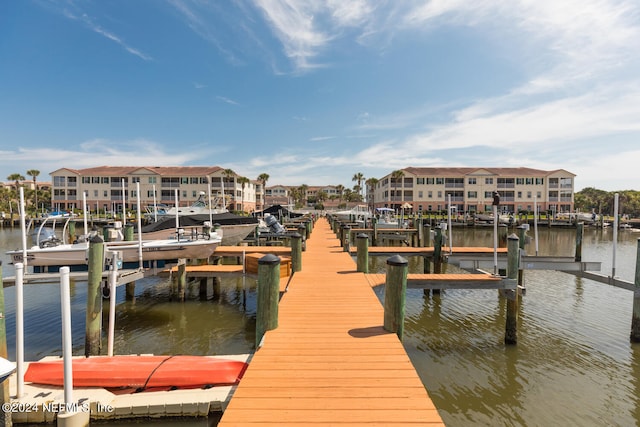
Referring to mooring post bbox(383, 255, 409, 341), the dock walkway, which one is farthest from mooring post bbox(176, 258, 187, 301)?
mooring post bbox(383, 255, 409, 341)

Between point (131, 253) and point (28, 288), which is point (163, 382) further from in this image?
point (28, 288)

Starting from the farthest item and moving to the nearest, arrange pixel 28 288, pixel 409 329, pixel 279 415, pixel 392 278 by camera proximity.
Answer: pixel 28 288
pixel 409 329
pixel 392 278
pixel 279 415

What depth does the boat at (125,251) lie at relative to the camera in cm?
1202

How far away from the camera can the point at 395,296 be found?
5922 millimetres

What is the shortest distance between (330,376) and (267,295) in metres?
2.06

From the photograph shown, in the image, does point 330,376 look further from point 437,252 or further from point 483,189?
point 483,189

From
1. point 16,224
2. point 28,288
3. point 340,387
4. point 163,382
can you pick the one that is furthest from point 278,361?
point 16,224

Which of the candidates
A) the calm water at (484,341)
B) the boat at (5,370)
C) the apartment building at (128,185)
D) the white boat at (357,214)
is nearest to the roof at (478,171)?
the white boat at (357,214)

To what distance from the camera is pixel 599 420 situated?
6.57 metres

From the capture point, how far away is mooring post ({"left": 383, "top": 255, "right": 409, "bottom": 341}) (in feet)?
19.4

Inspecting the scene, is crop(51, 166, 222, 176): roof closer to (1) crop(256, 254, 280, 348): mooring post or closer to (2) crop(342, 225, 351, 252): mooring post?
(2) crop(342, 225, 351, 252): mooring post

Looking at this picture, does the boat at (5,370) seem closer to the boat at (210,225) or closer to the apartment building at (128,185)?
the boat at (210,225)

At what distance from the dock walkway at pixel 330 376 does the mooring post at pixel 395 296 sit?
217 millimetres

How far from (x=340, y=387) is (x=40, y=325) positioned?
12783 millimetres
